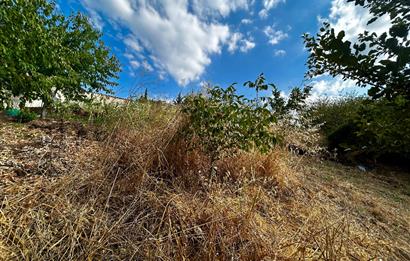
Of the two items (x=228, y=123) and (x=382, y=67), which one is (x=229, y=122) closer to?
(x=228, y=123)

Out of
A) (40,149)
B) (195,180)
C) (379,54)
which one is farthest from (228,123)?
(40,149)

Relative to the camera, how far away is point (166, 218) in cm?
164

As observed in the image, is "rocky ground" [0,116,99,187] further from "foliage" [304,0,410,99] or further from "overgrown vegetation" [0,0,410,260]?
"foliage" [304,0,410,99]

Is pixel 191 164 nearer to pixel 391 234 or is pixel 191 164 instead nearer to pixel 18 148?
pixel 18 148

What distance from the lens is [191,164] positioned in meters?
2.64

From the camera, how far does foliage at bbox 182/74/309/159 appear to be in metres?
2.29

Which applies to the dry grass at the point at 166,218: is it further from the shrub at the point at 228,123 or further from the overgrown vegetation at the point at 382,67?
the overgrown vegetation at the point at 382,67

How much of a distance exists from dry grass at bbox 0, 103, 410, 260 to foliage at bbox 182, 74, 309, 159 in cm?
29

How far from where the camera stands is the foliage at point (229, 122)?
229cm

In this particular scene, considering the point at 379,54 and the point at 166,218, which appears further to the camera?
the point at 166,218

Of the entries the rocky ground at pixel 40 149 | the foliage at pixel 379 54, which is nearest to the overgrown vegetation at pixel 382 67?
the foliage at pixel 379 54

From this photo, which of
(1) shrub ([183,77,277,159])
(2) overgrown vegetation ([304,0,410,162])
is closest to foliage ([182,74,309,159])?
(1) shrub ([183,77,277,159])

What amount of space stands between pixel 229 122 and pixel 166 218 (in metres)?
1.09

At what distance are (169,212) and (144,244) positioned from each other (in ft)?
0.93
